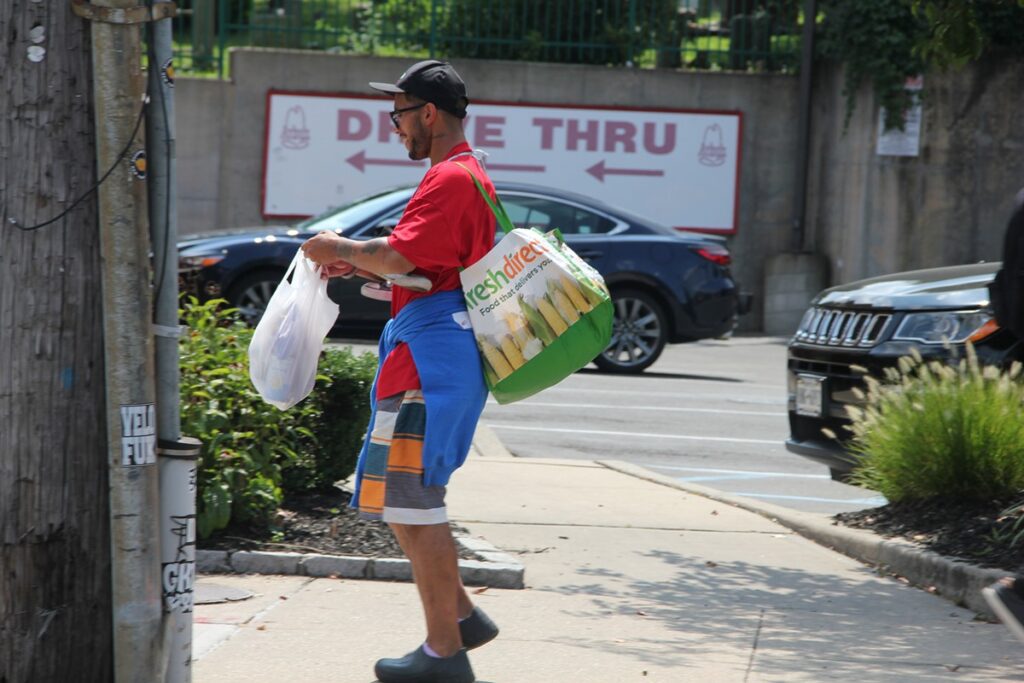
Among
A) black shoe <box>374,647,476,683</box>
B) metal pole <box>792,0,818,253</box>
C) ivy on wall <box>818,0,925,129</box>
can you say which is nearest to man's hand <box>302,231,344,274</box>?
black shoe <box>374,647,476,683</box>

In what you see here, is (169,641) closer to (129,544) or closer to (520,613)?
(129,544)

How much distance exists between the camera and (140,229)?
379 centimetres

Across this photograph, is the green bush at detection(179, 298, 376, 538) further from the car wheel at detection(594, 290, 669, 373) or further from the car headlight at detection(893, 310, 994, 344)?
the car wheel at detection(594, 290, 669, 373)

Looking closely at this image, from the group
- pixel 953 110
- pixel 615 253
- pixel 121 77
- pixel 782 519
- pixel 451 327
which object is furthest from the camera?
pixel 953 110

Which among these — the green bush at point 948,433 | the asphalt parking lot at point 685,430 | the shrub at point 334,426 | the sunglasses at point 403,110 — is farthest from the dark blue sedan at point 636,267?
the sunglasses at point 403,110

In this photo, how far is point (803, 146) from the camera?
20.0 m

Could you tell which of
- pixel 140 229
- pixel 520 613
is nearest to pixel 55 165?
pixel 140 229

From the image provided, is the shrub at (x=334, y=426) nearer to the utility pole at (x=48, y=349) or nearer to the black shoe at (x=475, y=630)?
the black shoe at (x=475, y=630)

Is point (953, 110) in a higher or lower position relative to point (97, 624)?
higher

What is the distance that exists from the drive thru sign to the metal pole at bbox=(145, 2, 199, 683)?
50.2ft

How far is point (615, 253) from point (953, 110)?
7469 millimetres

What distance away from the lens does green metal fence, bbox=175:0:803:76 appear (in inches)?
782

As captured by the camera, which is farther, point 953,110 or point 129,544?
point 953,110

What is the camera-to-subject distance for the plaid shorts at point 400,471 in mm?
4281
